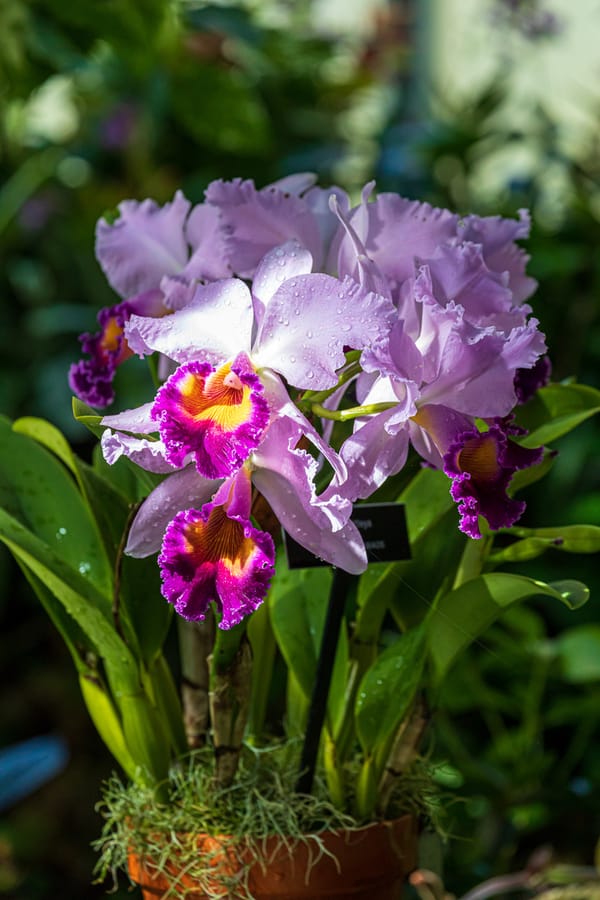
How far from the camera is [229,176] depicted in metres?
2.05

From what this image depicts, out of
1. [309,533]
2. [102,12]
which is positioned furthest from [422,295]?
[102,12]

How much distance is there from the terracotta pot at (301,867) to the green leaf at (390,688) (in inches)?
2.2

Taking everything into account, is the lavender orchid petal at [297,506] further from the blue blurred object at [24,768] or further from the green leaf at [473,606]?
the blue blurred object at [24,768]

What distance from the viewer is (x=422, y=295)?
0.51 m

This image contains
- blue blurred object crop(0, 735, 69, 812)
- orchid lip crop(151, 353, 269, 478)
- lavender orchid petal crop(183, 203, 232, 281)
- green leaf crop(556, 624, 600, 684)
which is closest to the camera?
orchid lip crop(151, 353, 269, 478)

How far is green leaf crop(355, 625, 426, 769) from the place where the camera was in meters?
0.60

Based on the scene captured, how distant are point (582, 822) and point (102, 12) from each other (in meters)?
1.31

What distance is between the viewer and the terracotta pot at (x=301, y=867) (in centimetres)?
60

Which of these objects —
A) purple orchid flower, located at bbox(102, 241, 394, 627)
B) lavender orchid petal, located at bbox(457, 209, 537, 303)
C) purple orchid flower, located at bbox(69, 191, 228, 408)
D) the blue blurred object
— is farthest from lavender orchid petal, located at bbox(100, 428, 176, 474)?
the blue blurred object

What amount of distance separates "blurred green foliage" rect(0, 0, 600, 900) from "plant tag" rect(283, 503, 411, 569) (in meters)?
0.76

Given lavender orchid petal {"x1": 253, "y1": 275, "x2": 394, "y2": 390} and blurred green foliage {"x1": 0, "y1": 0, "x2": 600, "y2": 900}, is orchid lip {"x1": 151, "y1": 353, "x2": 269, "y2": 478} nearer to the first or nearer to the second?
lavender orchid petal {"x1": 253, "y1": 275, "x2": 394, "y2": 390}

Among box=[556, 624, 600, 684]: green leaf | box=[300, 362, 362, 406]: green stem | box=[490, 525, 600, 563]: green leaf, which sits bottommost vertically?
box=[556, 624, 600, 684]: green leaf

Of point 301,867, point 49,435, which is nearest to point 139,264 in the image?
point 49,435

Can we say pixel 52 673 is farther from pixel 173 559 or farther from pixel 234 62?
pixel 173 559
